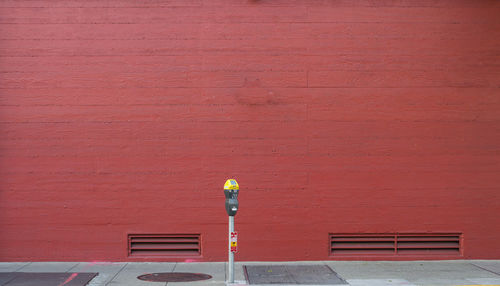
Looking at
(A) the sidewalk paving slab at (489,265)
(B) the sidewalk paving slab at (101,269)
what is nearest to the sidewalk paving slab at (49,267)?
(B) the sidewalk paving slab at (101,269)

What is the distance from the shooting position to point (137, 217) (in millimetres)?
8672

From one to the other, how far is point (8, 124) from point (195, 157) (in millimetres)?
2911

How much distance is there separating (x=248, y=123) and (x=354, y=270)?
2.68m

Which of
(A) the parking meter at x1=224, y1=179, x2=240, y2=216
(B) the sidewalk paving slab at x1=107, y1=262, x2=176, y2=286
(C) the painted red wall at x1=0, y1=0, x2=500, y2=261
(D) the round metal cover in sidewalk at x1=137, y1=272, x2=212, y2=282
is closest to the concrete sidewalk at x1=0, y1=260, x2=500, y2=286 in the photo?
(B) the sidewalk paving slab at x1=107, y1=262, x2=176, y2=286

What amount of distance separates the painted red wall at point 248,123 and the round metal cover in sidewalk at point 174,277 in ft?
2.98

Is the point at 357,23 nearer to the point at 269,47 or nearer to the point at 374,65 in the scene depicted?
the point at 374,65

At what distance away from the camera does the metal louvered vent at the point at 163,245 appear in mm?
Result: 8688

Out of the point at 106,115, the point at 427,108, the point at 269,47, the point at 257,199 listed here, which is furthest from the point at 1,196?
the point at 427,108

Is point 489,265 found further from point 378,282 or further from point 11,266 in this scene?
point 11,266

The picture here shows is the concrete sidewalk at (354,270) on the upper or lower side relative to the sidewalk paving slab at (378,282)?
lower

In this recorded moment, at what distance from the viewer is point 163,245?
8.73 meters

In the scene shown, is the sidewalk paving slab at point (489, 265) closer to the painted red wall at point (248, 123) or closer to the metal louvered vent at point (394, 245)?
the painted red wall at point (248, 123)

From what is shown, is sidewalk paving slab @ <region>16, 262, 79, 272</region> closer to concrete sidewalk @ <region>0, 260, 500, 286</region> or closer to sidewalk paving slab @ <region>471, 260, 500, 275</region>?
concrete sidewalk @ <region>0, 260, 500, 286</region>

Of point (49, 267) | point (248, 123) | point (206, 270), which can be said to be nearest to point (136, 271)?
point (206, 270)
